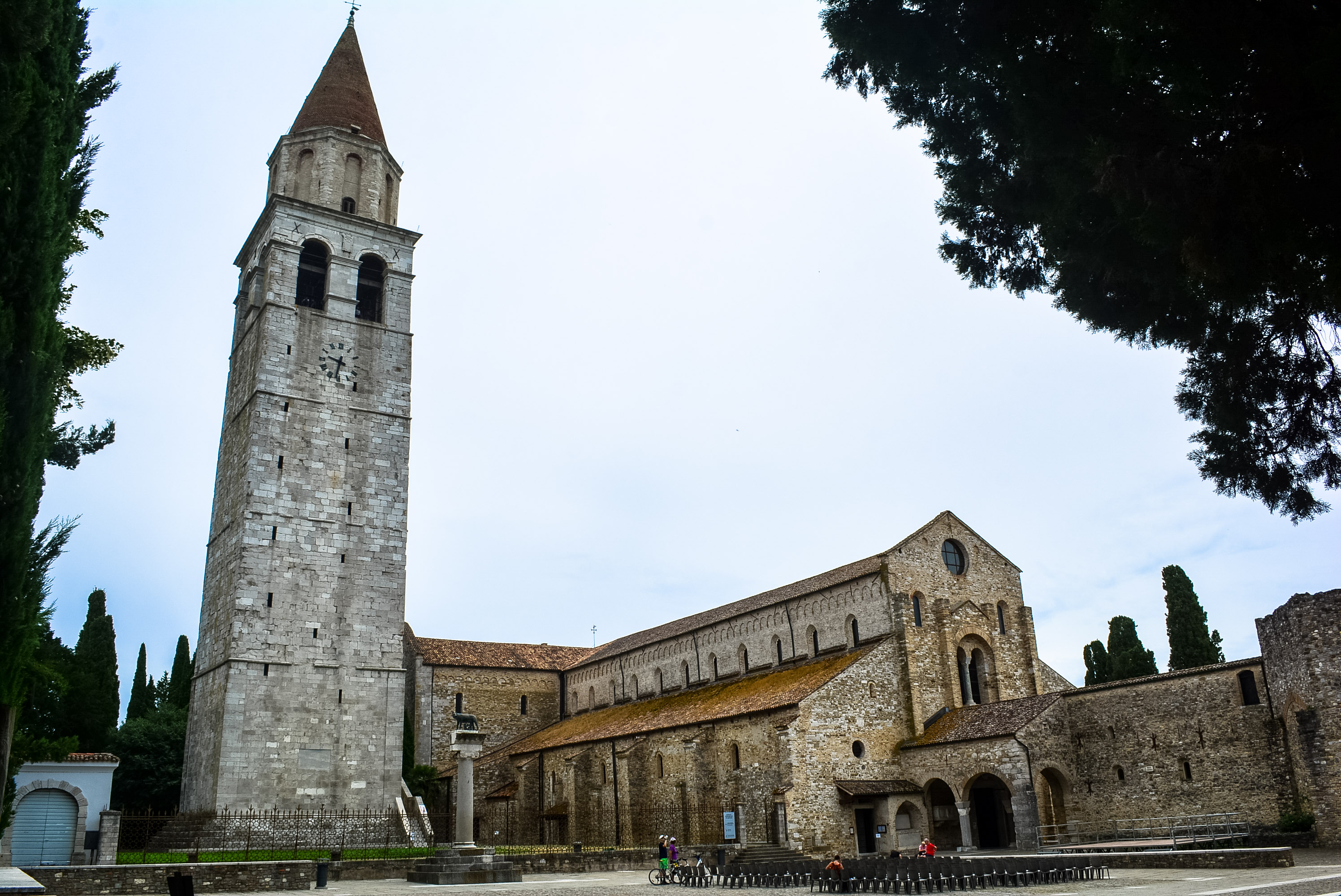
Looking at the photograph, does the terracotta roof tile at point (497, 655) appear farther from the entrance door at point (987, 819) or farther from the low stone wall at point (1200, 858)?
the low stone wall at point (1200, 858)

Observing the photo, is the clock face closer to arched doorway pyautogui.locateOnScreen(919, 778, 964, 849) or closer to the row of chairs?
the row of chairs

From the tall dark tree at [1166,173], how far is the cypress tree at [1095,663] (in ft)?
134

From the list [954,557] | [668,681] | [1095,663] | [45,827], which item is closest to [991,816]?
[954,557]

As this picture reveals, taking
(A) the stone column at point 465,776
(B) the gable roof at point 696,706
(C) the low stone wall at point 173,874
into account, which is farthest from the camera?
(B) the gable roof at point 696,706

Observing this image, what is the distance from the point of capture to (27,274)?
6.86 meters

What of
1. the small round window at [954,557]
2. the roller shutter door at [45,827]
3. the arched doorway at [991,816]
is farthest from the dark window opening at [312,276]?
the arched doorway at [991,816]

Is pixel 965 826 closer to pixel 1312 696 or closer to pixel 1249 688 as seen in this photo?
pixel 1249 688

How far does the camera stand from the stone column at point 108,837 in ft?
77.9

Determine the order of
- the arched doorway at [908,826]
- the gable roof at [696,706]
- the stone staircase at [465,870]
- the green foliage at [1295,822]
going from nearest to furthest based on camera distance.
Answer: the stone staircase at [465,870], the green foliage at [1295,822], the arched doorway at [908,826], the gable roof at [696,706]

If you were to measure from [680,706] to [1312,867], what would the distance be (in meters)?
21.5

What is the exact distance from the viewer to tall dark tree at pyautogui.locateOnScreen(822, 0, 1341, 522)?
6.30 meters

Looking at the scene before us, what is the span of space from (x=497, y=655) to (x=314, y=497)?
17.0m

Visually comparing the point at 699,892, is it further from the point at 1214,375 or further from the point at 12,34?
the point at 12,34

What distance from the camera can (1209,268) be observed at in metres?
6.49
